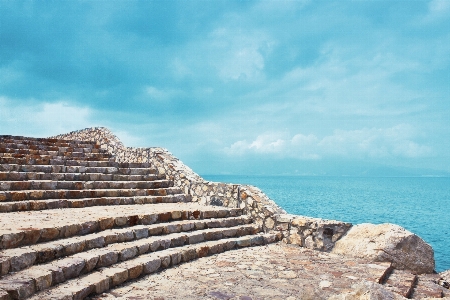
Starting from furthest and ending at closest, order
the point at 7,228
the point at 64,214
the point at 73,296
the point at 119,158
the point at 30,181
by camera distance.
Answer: the point at 119,158, the point at 30,181, the point at 64,214, the point at 7,228, the point at 73,296

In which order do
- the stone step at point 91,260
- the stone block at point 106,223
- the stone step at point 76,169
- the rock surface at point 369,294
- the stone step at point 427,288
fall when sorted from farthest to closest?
the stone step at point 76,169
the stone block at point 106,223
the stone step at point 427,288
the stone step at point 91,260
the rock surface at point 369,294

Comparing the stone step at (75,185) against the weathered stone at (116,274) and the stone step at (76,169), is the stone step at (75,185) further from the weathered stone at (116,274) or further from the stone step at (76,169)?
the weathered stone at (116,274)

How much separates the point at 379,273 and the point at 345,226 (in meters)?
1.59

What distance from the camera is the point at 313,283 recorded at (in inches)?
194

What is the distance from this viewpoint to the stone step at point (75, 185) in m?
7.44

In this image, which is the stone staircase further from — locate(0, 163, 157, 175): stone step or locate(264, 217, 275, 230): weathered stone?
locate(264, 217, 275, 230): weathered stone

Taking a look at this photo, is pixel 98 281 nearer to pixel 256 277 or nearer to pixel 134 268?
pixel 134 268

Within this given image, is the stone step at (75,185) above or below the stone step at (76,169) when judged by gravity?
below

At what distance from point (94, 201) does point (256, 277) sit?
13.7 ft

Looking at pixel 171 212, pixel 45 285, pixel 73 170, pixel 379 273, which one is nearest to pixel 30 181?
pixel 73 170

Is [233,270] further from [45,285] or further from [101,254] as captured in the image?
[45,285]

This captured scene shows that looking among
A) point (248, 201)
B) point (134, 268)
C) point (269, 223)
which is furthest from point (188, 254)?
point (248, 201)

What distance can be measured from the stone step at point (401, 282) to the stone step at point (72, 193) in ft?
18.0

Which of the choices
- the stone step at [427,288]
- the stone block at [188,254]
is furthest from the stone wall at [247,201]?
the stone block at [188,254]
